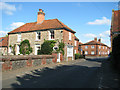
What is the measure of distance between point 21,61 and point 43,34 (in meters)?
14.2

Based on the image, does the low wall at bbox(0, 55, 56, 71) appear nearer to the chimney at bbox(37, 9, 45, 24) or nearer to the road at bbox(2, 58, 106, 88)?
the road at bbox(2, 58, 106, 88)

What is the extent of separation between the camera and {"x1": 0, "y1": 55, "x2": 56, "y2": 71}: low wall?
453 inches

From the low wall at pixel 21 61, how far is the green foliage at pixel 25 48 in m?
10.2

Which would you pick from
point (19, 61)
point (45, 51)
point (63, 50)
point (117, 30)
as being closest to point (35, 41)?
point (45, 51)

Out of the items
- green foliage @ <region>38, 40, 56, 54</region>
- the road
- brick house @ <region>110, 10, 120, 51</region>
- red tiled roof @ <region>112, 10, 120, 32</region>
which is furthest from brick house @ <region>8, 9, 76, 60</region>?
the road

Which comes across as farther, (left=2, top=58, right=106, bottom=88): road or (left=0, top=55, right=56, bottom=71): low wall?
(left=0, top=55, right=56, bottom=71): low wall

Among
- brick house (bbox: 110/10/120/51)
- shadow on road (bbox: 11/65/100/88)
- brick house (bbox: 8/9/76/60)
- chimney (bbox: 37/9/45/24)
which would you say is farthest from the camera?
chimney (bbox: 37/9/45/24)

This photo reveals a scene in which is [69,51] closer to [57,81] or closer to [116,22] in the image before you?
[116,22]

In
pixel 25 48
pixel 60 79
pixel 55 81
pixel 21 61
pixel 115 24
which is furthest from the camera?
pixel 115 24

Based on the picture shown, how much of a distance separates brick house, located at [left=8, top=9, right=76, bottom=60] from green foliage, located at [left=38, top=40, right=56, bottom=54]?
1.08 metres

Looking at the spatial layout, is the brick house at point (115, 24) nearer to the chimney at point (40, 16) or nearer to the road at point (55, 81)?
the chimney at point (40, 16)

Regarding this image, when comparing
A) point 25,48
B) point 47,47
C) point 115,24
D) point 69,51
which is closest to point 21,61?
point 47,47

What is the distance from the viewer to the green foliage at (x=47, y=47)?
968 inches

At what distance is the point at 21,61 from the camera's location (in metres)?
13.6
